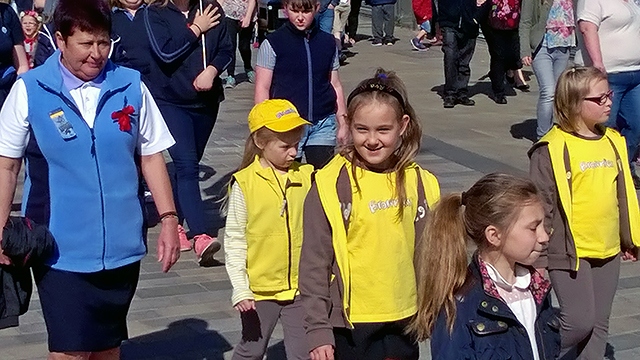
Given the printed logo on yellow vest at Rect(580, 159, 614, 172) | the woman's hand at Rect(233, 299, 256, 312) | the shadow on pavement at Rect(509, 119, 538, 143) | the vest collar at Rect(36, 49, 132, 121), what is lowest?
the shadow on pavement at Rect(509, 119, 538, 143)

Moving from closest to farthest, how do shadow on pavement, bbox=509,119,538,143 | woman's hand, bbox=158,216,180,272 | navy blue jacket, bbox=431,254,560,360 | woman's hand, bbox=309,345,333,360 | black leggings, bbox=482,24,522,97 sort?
navy blue jacket, bbox=431,254,560,360, woman's hand, bbox=309,345,333,360, woman's hand, bbox=158,216,180,272, shadow on pavement, bbox=509,119,538,143, black leggings, bbox=482,24,522,97

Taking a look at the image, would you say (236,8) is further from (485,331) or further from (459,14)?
(485,331)

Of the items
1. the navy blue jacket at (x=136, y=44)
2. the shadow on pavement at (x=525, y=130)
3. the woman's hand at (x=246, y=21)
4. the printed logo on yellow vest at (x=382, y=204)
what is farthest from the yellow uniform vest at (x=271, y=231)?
the woman's hand at (x=246, y=21)

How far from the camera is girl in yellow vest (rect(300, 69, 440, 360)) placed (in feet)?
12.3

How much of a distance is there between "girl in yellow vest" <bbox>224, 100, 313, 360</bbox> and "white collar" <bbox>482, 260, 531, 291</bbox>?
1.39 meters

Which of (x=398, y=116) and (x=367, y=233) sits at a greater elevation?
(x=398, y=116)

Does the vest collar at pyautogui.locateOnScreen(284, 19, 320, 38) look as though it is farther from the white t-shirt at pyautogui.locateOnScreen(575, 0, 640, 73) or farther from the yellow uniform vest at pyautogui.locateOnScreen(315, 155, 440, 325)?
the yellow uniform vest at pyautogui.locateOnScreen(315, 155, 440, 325)

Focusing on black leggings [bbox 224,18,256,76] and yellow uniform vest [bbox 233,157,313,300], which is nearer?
yellow uniform vest [bbox 233,157,313,300]

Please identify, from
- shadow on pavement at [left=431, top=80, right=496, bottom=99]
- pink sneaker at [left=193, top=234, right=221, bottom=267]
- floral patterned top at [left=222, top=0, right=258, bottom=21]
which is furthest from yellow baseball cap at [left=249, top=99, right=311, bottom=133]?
floral patterned top at [left=222, top=0, right=258, bottom=21]

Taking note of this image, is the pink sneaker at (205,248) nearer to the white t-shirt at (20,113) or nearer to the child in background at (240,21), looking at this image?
the white t-shirt at (20,113)

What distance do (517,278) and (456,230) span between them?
224 millimetres

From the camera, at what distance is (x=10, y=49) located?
7180 millimetres

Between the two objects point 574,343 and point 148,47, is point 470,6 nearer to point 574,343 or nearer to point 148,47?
point 148,47

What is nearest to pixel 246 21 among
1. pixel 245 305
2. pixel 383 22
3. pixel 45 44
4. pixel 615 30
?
pixel 383 22
